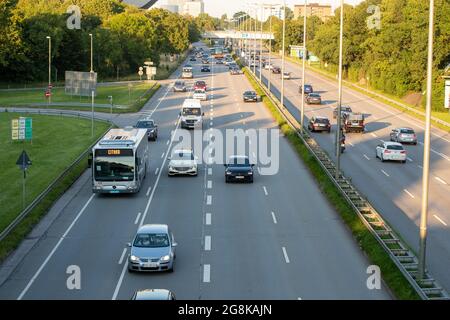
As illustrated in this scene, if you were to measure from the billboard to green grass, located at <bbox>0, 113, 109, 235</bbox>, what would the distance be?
1517 centimetres

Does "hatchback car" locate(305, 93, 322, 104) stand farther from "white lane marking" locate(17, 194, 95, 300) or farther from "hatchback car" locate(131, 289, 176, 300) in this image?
"hatchback car" locate(131, 289, 176, 300)

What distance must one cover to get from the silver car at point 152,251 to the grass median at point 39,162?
15.3 ft

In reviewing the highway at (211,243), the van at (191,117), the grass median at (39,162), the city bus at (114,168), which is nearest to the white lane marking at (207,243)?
the highway at (211,243)

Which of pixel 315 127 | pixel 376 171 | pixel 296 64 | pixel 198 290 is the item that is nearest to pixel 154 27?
pixel 296 64

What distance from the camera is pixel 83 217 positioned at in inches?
1252

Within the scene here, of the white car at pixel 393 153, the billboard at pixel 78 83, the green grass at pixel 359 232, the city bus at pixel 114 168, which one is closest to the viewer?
the green grass at pixel 359 232

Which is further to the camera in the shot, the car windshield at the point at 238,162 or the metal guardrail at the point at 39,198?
the car windshield at the point at 238,162

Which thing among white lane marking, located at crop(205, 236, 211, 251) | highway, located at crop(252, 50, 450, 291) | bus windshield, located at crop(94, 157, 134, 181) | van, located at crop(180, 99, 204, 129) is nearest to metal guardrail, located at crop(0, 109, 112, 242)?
bus windshield, located at crop(94, 157, 134, 181)

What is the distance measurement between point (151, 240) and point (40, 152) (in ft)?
84.7

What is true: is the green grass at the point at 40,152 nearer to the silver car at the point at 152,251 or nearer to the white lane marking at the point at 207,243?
the silver car at the point at 152,251

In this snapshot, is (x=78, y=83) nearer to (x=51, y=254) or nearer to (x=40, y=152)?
(x=40, y=152)

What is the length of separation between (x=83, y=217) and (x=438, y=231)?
1410cm

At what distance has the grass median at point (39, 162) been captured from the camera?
30.6 m

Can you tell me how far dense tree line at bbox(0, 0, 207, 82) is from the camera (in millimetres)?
105625
